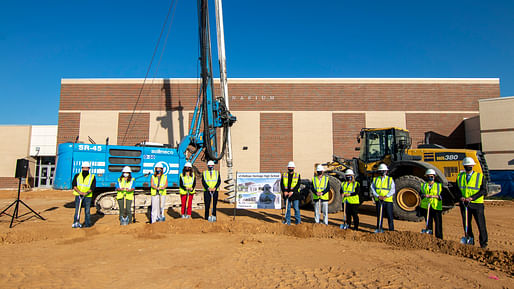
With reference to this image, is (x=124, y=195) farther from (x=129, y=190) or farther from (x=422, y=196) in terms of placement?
(x=422, y=196)

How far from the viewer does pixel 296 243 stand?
283 inches

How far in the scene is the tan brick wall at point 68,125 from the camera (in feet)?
79.4

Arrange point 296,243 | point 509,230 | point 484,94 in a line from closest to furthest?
1. point 296,243
2. point 509,230
3. point 484,94

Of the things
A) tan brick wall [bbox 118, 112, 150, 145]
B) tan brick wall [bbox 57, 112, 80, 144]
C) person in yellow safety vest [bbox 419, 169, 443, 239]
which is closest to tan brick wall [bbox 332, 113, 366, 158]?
tan brick wall [bbox 118, 112, 150, 145]

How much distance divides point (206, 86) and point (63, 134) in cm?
1586

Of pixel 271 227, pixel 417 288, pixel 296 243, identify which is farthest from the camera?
pixel 271 227

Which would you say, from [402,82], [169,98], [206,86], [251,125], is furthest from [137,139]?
[402,82]

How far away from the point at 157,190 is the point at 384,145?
8150mm

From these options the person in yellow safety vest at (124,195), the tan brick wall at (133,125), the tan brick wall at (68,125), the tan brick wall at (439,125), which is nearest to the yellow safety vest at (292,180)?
the person in yellow safety vest at (124,195)

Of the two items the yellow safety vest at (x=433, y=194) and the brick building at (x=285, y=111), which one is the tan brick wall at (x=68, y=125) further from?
the yellow safety vest at (x=433, y=194)

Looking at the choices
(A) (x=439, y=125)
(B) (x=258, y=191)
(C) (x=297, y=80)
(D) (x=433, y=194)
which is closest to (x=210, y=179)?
(B) (x=258, y=191)

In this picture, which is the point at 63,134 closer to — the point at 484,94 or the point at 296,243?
the point at 296,243

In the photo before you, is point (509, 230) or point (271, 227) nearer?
point (271, 227)

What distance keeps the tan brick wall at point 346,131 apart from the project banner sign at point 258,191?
15.1m
